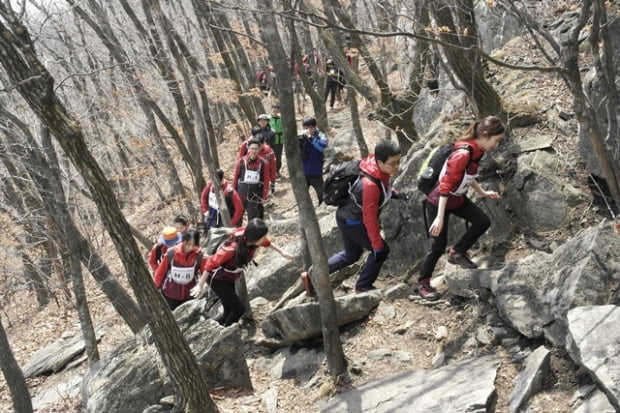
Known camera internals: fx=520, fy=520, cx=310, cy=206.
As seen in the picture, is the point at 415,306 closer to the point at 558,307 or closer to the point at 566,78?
the point at 558,307

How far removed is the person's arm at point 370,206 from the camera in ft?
18.1

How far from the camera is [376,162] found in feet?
18.2

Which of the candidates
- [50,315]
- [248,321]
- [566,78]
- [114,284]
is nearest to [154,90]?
[50,315]

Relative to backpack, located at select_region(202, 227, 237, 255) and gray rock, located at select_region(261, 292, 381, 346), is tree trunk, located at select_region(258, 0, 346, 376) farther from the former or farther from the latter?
backpack, located at select_region(202, 227, 237, 255)

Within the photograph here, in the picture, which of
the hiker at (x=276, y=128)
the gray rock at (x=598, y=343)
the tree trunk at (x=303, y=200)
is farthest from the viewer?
the hiker at (x=276, y=128)

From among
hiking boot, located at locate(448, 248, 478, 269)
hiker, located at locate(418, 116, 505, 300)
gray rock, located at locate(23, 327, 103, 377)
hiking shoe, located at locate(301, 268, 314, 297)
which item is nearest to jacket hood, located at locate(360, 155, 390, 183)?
hiker, located at locate(418, 116, 505, 300)

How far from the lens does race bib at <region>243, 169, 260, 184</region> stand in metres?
9.27

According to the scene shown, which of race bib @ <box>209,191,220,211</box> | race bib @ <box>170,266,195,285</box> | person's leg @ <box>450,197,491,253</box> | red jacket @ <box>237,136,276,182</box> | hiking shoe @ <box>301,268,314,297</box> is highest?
red jacket @ <box>237,136,276,182</box>

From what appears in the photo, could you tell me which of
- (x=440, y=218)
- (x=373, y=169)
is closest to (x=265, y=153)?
(x=373, y=169)

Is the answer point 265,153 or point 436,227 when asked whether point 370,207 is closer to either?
point 436,227

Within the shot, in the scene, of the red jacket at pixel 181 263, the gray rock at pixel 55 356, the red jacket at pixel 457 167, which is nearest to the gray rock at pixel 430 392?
the red jacket at pixel 457 167

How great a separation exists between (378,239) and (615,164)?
241 centimetres

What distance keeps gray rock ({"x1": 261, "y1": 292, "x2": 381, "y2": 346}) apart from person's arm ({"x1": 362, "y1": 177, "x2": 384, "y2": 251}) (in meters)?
0.96

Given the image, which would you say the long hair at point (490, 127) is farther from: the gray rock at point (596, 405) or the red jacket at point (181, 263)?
the red jacket at point (181, 263)
